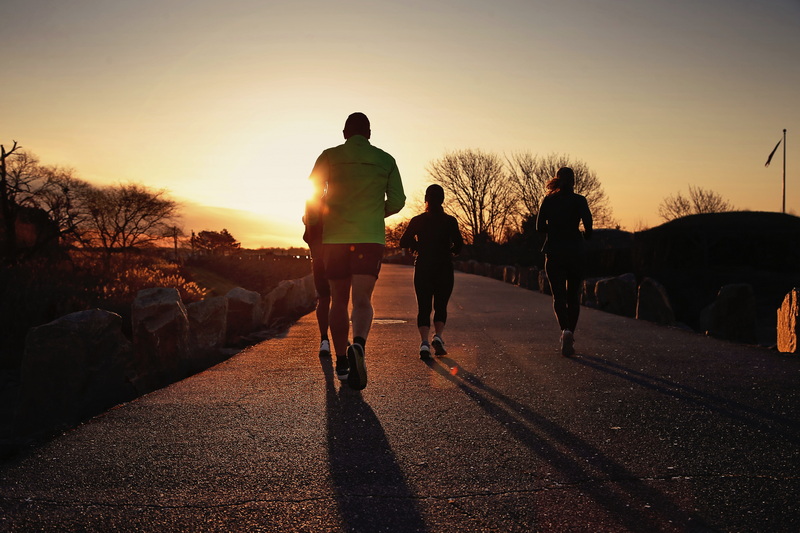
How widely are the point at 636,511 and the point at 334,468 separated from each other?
4.58 ft

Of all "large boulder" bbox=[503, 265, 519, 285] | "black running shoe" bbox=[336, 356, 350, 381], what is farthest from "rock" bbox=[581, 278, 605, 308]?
"black running shoe" bbox=[336, 356, 350, 381]

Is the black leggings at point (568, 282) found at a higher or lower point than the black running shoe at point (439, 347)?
higher

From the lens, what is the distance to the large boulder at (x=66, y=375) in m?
4.89

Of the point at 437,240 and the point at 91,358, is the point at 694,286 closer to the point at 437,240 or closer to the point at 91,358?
the point at 437,240

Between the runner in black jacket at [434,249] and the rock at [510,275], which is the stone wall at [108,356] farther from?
the rock at [510,275]

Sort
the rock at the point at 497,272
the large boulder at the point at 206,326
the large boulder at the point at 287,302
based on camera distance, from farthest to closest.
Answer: the rock at the point at 497,272
the large boulder at the point at 287,302
the large boulder at the point at 206,326

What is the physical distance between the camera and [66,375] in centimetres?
496

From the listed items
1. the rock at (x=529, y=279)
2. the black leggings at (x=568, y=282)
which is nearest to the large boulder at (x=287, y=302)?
the black leggings at (x=568, y=282)

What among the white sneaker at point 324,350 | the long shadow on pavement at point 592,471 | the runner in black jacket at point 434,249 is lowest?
the long shadow on pavement at point 592,471

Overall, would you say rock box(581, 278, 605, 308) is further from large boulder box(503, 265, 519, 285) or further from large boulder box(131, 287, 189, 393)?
large boulder box(131, 287, 189, 393)

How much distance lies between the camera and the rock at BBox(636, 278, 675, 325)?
35.9 ft

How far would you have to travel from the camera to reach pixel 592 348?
773 centimetres

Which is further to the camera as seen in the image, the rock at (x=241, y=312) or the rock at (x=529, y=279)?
the rock at (x=529, y=279)

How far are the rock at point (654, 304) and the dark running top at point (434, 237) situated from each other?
17.8 ft
